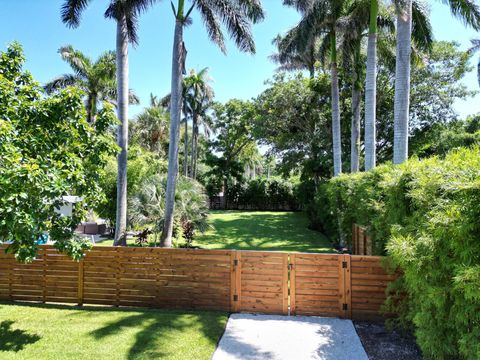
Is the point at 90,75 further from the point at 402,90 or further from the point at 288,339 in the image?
the point at 288,339

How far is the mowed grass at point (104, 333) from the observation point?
13.4 ft

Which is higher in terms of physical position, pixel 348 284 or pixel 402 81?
pixel 402 81

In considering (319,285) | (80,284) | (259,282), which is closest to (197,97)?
(80,284)

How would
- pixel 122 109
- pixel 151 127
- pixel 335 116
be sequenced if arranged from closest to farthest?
1. pixel 122 109
2. pixel 335 116
3. pixel 151 127

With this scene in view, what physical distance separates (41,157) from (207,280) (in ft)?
11.2

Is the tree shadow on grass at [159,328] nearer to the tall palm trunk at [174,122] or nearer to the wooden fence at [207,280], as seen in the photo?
the wooden fence at [207,280]

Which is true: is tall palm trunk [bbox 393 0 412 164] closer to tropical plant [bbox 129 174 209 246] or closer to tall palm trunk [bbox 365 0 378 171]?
tall palm trunk [bbox 365 0 378 171]

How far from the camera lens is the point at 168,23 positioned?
11336mm

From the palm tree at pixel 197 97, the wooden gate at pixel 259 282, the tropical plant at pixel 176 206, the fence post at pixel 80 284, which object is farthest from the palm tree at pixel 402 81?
the palm tree at pixel 197 97

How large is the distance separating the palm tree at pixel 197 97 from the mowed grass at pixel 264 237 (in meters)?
10.0

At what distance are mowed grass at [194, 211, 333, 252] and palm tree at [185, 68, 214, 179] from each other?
10.0m

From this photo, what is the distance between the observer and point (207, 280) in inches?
224

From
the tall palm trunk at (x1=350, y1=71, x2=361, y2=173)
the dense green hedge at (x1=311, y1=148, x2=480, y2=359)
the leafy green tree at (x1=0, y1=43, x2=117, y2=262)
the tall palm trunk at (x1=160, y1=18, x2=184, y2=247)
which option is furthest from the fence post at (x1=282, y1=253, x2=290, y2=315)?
the tall palm trunk at (x1=350, y1=71, x2=361, y2=173)

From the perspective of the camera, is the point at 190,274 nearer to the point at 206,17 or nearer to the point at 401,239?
the point at 401,239
